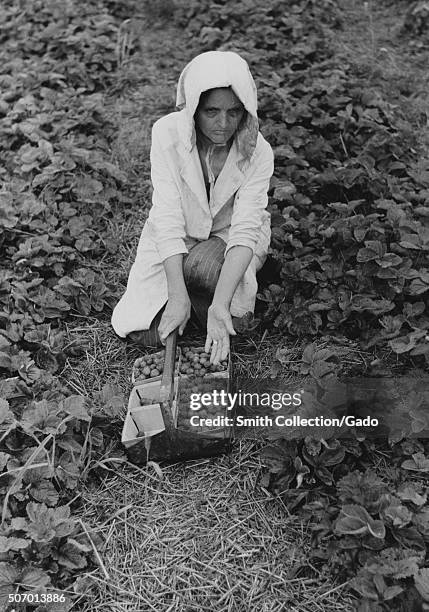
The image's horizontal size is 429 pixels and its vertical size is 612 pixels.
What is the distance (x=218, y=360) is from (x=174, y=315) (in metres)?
0.22

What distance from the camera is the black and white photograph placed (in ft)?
7.00

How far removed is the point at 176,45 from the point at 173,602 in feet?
13.0

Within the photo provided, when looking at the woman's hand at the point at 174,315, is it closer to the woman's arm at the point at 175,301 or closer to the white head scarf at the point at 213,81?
the woman's arm at the point at 175,301

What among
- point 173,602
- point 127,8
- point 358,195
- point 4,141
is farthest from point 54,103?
point 173,602

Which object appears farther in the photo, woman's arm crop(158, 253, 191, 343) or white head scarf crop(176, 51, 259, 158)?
woman's arm crop(158, 253, 191, 343)

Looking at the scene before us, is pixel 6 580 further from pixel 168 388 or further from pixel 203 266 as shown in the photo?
pixel 203 266

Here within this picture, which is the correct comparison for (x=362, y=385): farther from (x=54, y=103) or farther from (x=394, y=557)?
(x=54, y=103)

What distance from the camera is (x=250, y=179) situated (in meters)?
2.71

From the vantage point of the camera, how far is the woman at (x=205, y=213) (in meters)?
2.42

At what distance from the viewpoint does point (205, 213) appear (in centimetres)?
274

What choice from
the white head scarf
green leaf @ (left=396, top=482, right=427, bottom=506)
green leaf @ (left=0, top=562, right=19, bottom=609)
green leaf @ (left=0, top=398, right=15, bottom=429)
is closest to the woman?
the white head scarf

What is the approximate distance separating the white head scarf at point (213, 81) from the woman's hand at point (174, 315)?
565 mm
